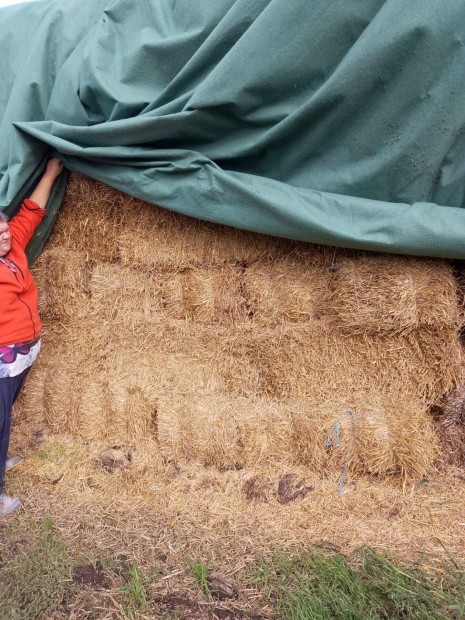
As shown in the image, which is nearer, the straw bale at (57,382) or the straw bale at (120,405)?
the straw bale at (120,405)

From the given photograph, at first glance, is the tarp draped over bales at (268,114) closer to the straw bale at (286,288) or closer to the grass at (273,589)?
the straw bale at (286,288)

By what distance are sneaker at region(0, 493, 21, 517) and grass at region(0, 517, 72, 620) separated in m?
0.13

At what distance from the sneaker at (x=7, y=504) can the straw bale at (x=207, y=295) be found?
1.63m

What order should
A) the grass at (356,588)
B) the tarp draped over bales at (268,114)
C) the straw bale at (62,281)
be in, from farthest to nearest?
1. the straw bale at (62,281)
2. the tarp draped over bales at (268,114)
3. the grass at (356,588)

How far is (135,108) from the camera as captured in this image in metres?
3.31

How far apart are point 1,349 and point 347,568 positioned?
2.40 metres

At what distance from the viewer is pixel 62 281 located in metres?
4.00

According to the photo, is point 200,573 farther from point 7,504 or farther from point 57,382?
point 57,382

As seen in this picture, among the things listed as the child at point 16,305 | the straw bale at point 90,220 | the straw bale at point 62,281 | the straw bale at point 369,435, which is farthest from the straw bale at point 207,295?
the child at point 16,305

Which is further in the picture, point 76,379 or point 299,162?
point 76,379

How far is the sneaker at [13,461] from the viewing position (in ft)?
12.4

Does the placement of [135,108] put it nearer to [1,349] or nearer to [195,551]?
[1,349]

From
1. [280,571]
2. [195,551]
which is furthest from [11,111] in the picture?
[280,571]

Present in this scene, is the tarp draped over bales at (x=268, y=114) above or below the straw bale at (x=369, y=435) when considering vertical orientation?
above
